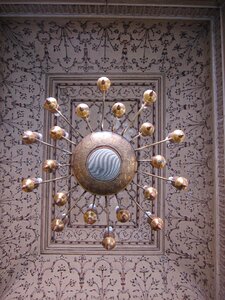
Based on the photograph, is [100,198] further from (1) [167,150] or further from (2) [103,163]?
(2) [103,163]

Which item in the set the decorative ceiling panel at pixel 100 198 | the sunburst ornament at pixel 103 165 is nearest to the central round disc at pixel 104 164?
the sunburst ornament at pixel 103 165

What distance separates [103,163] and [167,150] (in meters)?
1.16

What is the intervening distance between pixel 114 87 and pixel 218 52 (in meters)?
0.85

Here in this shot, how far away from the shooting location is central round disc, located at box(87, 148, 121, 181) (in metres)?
1.67

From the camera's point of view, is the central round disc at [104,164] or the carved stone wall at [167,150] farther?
the carved stone wall at [167,150]

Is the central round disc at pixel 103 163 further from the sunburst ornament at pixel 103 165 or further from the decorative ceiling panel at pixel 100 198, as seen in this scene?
the decorative ceiling panel at pixel 100 198

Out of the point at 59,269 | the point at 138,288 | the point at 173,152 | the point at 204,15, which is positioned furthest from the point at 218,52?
the point at 59,269

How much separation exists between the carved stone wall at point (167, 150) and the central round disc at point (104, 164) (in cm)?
112

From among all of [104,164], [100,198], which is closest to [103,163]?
[104,164]

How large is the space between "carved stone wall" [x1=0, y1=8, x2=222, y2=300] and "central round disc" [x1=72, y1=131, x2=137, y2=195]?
1.07m

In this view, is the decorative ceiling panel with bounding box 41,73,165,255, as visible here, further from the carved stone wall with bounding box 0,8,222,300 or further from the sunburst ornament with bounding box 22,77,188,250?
the sunburst ornament with bounding box 22,77,188,250

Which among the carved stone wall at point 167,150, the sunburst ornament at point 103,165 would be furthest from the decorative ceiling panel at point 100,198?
the sunburst ornament at point 103,165

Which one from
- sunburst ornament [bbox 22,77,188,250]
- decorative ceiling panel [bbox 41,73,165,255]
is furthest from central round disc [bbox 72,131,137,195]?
decorative ceiling panel [bbox 41,73,165,255]

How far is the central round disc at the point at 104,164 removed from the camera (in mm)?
1665
